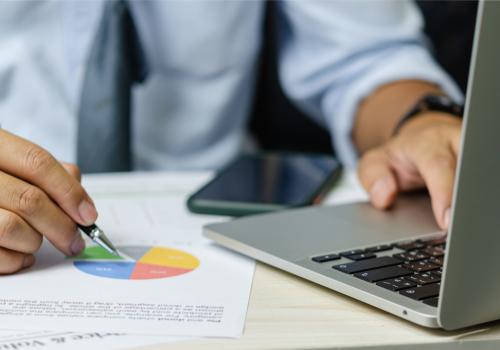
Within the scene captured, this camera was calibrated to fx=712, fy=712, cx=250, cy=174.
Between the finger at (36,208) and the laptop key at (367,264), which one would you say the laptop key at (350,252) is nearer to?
the laptop key at (367,264)

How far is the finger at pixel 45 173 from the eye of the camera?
0.43 metres

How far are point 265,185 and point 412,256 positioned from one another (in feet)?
0.78

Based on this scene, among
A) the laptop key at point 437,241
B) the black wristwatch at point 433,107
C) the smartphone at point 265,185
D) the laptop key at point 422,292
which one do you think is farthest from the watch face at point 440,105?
the laptop key at point 422,292

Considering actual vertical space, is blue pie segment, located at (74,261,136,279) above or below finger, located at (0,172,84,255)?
below

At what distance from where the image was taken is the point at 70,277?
1.35 feet

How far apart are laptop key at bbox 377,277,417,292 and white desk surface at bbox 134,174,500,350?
1 cm

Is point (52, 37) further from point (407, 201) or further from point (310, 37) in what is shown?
point (407, 201)

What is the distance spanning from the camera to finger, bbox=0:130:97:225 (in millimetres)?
426

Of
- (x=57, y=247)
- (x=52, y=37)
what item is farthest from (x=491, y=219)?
(x=52, y=37)

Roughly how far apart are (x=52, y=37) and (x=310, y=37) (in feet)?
1.08

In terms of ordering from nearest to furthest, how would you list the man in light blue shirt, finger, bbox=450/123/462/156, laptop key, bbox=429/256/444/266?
1. laptop key, bbox=429/256/444/266
2. finger, bbox=450/123/462/156
3. the man in light blue shirt

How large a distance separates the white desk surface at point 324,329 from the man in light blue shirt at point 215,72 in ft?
0.88

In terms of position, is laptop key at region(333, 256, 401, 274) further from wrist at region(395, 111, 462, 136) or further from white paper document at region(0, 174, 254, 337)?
wrist at region(395, 111, 462, 136)

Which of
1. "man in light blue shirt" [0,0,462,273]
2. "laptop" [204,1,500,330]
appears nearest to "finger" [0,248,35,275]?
"laptop" [204,1,500,330]
